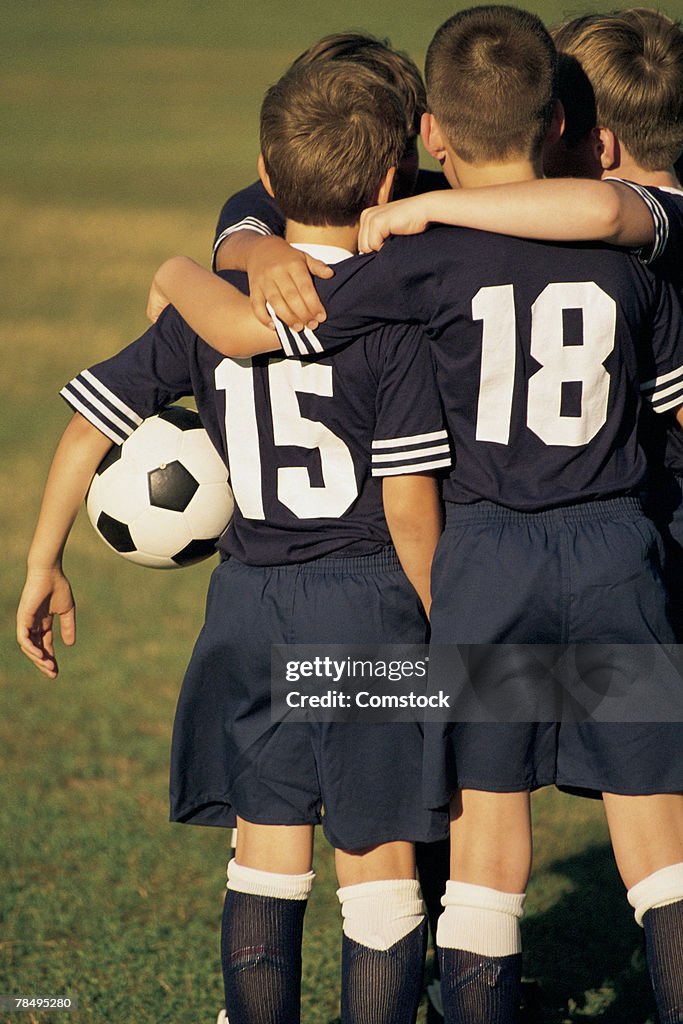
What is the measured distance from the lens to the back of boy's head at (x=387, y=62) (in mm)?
2590

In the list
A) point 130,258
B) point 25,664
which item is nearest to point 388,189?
point 25,664

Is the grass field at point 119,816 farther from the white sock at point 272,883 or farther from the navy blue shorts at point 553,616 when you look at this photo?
the navy blue shorts at point 553,616

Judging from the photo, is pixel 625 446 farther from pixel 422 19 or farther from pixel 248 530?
pixel 422 19

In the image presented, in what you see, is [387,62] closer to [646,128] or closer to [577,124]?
[577,124]

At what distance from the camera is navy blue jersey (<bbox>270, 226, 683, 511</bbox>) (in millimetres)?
2371

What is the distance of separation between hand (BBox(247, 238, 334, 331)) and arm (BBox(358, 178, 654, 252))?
17 centimetres

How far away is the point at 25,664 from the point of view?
612 cm

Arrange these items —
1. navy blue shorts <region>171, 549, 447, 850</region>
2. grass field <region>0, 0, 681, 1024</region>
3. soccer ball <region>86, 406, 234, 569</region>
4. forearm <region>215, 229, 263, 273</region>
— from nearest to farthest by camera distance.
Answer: navy blue shorts <region>171, 549, 447, 850</region> → forearm <region>215, 229, 263, 273</region> → soccer ball <region>86, 406, 234, 569</region> → grass field <region>0, 0, 681, 1024</region>

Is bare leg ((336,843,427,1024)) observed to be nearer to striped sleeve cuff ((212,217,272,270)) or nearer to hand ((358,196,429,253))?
hand ((358,196,429,253))

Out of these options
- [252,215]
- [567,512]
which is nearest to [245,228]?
[252,215]

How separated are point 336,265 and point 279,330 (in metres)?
0.17

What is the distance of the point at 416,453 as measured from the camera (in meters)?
2.43

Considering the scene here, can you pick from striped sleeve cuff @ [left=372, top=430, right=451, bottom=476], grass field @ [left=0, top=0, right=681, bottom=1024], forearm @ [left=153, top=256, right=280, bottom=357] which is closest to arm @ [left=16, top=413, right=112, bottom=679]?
forearm @ [left=153, top=256, right=280, bottom=357]

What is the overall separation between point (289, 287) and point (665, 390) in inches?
30.3
